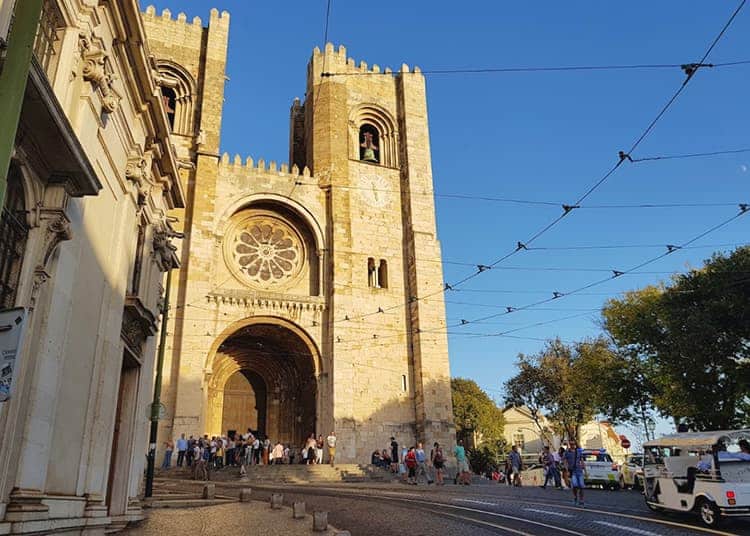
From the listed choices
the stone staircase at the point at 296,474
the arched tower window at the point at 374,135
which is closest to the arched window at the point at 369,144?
the arched tower window at the point at 374,135

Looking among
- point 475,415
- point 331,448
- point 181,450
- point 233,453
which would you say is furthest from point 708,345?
point 475,415

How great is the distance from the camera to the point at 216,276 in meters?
24.7

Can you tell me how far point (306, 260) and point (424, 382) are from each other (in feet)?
24.6

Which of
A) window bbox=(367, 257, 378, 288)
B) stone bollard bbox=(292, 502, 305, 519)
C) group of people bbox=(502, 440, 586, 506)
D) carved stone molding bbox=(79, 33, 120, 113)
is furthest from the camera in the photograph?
window bbox=(367, 257, 378, 288)

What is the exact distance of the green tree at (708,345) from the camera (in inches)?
808

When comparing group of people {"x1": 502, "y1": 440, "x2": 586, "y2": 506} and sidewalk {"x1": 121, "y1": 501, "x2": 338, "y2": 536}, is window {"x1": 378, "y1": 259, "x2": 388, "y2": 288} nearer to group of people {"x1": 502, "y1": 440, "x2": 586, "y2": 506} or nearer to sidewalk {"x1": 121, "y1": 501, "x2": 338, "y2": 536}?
group of people {"x1": 502, "y1": 440, "x2": 586, "y2": 506}

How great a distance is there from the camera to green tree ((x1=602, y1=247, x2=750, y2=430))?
20.5 meters

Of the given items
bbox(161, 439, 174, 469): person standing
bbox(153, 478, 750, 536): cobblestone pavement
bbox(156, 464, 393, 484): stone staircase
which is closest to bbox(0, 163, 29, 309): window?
bbox(153, 478, 750, 536): cobblestone pavement

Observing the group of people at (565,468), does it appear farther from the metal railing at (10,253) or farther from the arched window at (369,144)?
the arched window at (369,144)

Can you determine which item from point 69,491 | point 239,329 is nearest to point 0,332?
point 69,491

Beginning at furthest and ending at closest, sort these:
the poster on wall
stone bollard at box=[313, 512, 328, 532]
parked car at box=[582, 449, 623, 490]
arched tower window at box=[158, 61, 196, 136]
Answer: arched tower window at box=[158, 61, 196, 136] → parked car at box=[582, 449, 623, 490] → stone bollard at box=[313, 512, 328, 532] → the poster on wall

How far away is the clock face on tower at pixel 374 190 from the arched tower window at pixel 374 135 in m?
1.05

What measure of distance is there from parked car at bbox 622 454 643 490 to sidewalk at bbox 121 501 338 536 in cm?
1425

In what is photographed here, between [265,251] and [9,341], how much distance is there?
77.7 ft
